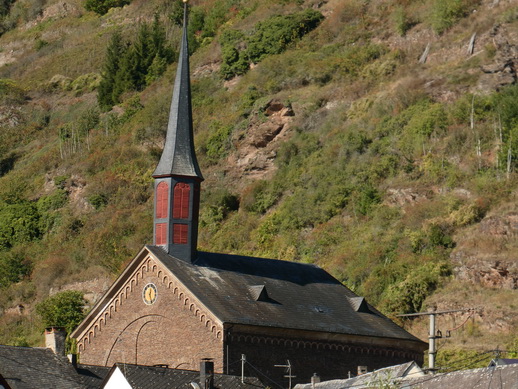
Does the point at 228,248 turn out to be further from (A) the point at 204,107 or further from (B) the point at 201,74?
(B) the point at 201,74

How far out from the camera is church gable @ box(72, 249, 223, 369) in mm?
44312

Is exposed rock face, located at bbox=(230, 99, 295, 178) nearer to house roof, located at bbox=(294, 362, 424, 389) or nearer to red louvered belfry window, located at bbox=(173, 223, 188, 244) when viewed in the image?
red louvered belfry window, located at bbox=(173, 223, 188, 244)

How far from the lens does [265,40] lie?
91562 mm

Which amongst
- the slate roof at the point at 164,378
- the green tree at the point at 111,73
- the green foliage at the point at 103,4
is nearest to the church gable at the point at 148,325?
the slate roof at the point at 164,378

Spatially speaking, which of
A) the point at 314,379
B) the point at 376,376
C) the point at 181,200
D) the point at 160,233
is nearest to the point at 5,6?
the point at 181,200

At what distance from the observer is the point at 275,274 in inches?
1940

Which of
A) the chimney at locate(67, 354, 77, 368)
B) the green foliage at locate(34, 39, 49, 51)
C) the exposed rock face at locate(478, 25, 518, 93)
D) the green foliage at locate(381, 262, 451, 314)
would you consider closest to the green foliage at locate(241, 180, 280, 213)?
the exposed rock face at locate(478, 25, 518, 93)

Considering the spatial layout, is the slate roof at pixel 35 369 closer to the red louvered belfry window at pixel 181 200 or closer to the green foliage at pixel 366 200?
the red louvered belfry window at pixel 181 200

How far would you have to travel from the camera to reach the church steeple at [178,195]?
47031mm

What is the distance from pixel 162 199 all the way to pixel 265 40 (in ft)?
149

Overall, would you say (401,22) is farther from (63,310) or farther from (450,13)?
(63,310)

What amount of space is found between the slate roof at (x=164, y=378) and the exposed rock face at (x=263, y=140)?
1539 inches

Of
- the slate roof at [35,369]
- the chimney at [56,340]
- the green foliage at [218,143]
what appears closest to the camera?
the slate roof at [35,369]

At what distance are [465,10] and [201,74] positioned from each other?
73.3 feet
